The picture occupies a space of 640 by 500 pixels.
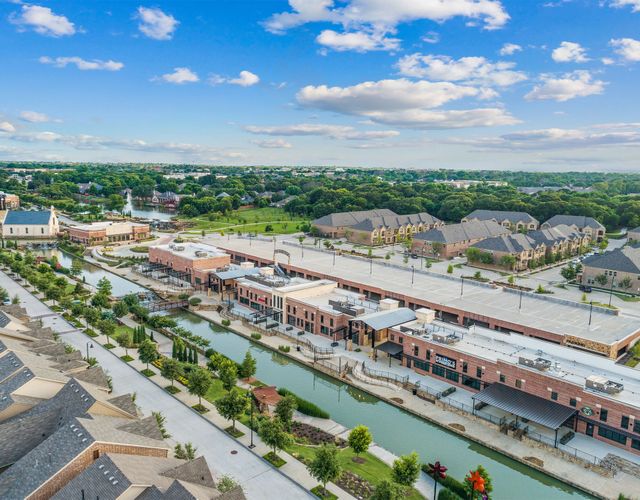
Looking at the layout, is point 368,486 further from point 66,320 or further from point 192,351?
point 66,320

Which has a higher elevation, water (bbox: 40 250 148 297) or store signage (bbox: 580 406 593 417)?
store signage (bbox: 580 406 593 417)

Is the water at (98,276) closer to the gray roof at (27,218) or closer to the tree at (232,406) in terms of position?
the gray roof at (27,218)

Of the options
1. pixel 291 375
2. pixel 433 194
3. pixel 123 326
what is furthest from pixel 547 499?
pixel 433 194

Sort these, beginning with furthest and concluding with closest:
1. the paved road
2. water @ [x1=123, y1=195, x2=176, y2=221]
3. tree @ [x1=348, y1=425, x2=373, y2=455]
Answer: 1. water @ [x1=123, y1=195, x2=176, y2=221]
2. tree @ [x1=348, y1=425, x2=373, y2=455]
3. the paved road

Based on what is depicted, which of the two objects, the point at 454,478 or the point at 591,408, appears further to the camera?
the point at 591,408

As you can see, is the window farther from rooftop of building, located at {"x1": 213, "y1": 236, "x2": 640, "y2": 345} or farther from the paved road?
the paved road

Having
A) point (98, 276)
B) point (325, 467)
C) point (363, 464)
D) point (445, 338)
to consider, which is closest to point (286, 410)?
point (363, 464)

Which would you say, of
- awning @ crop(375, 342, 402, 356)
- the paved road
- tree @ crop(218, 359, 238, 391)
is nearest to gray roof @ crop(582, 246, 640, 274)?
awning @ crop(375, 342, 402, 356)
